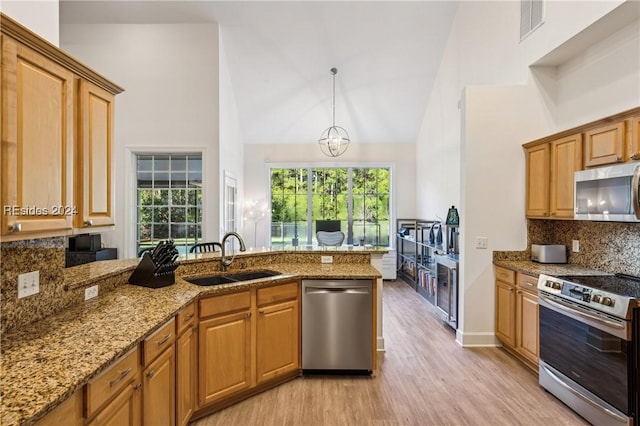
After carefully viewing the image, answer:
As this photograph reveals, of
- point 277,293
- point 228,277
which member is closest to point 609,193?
point 277,293

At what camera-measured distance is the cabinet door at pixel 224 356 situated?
7.53ft

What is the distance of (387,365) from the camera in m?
3.16

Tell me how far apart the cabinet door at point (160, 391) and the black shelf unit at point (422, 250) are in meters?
3.64

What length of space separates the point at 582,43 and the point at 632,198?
5.56 ft

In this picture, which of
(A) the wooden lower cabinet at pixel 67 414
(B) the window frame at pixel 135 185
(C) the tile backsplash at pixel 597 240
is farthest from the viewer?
(B) the window frame at pixel 135 185

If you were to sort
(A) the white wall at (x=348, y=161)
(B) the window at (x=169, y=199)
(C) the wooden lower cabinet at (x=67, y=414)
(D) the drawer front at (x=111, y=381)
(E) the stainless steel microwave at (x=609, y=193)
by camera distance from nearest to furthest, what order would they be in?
(C) the wooden lower cabinet at (x=67, y=414), (D) the drawer front at (x=111, y=381), (E) the stainless steel microwave at (x=609, y=193), (B) the window at (x=169, y=199), (A) the white wall at (x=348, y=161)

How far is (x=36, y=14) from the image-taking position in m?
1.65

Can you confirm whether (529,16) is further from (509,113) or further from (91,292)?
(91,292)

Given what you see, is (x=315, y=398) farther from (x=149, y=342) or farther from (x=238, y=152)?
(x=238, y=152)

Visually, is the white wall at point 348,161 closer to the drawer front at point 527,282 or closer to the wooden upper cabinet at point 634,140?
the drawer front at point 527,282

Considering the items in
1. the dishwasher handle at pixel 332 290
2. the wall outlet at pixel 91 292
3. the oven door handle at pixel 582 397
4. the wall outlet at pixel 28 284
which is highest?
the wall outlet at pixel 28 284

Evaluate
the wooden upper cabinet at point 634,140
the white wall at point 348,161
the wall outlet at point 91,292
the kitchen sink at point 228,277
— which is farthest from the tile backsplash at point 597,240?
the wall outlet at point 91,292

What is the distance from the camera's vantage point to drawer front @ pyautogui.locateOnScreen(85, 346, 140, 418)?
1.20 meters

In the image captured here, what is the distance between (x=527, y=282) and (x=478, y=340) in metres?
0.96
